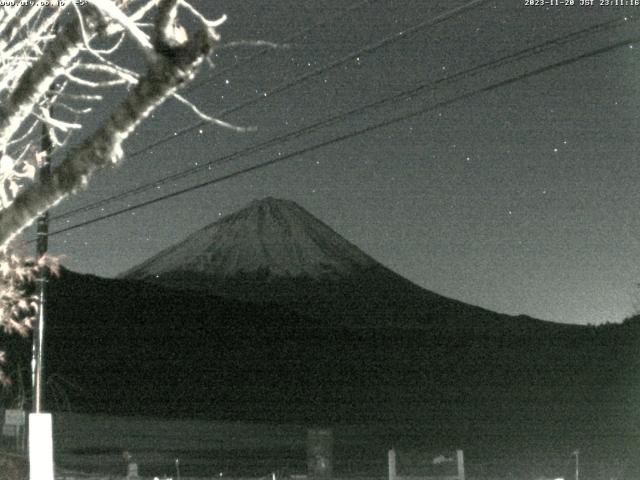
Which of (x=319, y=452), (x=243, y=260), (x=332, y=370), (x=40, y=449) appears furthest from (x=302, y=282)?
(x=40, y=449)

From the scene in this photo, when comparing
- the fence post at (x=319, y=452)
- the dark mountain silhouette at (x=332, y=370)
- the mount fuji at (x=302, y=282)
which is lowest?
the fence post at (x=319, y=452)

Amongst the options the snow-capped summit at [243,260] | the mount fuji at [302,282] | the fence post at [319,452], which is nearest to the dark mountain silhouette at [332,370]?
the fence post at [319,452]

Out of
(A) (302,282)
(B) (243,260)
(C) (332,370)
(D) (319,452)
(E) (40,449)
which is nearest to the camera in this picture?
(E) (40,449)

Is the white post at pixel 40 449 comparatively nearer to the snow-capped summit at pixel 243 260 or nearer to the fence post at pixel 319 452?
the fence post at pixel 319 452

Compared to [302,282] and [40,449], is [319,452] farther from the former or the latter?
[302,282]

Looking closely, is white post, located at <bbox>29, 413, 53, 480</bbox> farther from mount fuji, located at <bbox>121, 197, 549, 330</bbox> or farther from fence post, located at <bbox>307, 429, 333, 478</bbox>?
mount fuji, located at <bbox>121, 197, 549, 330</bbox>

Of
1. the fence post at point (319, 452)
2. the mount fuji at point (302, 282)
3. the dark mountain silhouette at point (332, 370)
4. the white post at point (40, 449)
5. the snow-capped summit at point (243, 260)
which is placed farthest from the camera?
the snow-capped summit at point (243, 260)
